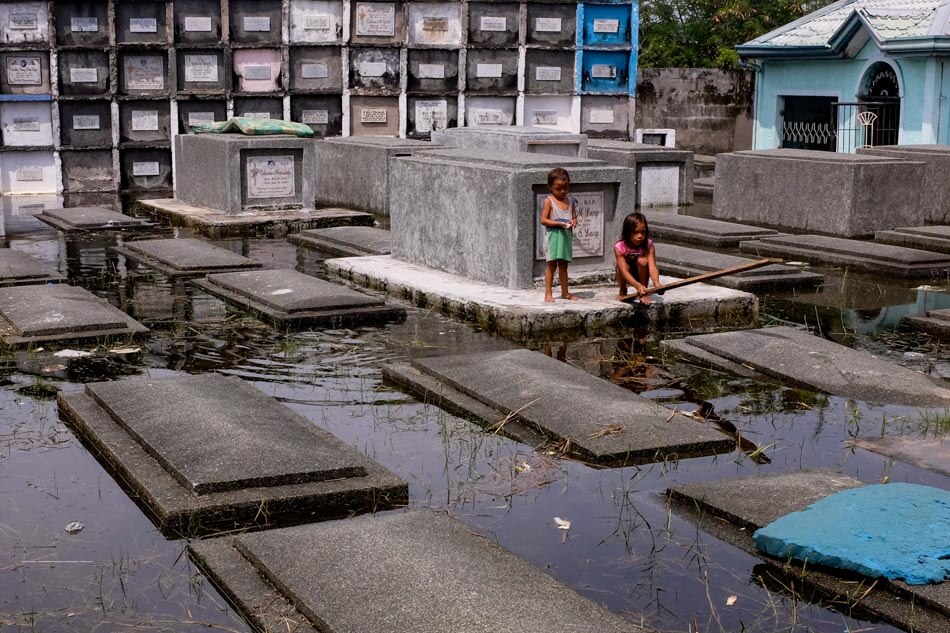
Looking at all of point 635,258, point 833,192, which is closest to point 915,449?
point 635,258

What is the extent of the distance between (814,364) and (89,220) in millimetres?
9410

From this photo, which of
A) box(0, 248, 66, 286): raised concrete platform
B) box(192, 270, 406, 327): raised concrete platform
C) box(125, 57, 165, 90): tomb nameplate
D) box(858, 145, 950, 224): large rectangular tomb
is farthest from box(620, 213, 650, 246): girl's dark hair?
box(125, 57, 165, 90): tomb nameplate

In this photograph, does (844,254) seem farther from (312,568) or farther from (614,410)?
(312,568)

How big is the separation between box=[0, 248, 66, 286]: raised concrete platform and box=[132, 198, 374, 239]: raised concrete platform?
8.68ft

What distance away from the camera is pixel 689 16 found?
1436 inches

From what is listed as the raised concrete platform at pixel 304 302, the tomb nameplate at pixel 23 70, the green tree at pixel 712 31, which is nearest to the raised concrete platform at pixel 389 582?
the raised concrete platform at pixel 304 302

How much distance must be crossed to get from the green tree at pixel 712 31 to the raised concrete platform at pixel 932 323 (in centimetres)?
2384

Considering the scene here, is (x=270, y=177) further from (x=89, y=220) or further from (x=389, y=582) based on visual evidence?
(x=389, y=582)

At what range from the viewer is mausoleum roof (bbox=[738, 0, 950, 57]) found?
63.7 feet

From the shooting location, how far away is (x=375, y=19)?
63.0 feet

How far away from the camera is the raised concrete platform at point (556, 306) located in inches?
337

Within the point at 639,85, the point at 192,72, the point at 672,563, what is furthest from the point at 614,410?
the point at 639,85

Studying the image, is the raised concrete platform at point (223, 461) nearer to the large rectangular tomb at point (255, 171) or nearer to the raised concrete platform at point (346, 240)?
the raised concrete platform at point (346, 240)

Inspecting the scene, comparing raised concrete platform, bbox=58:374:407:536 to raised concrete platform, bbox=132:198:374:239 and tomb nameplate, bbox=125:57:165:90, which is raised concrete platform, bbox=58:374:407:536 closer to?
raised concrete platform, bbox=132:198:374:239
